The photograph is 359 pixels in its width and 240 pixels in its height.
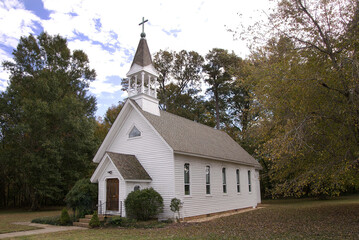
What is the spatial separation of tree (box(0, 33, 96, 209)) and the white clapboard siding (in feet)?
30.5

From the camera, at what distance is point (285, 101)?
11469 mm

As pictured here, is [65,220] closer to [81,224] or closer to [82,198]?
[81,224]

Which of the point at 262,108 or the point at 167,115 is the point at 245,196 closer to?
the point at 167,115

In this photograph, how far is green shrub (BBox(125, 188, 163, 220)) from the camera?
13.8 meters

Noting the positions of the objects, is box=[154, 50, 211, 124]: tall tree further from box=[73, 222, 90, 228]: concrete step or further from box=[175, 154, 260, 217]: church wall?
box=[73, 222, 90, 228]: concrete step

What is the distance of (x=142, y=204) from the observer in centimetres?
1392

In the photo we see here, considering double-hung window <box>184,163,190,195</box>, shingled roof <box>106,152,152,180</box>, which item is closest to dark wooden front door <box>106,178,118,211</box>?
shingled roof <box>106,152,152,180</box>

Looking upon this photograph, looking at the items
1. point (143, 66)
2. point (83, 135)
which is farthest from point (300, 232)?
point (83, 135)

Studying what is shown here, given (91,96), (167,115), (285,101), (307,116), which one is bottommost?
(307,116)

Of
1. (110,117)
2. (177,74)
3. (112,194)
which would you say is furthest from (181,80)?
(112,194)

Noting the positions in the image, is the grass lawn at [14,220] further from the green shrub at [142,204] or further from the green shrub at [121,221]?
the green shrub at [142,204]

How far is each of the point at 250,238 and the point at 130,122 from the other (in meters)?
10.8

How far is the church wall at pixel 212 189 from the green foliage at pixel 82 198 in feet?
15.9

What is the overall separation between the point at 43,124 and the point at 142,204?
50.5 feet
